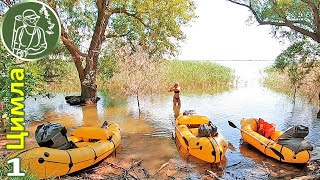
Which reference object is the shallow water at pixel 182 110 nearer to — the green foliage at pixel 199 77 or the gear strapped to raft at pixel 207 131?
the gear strapped to raft at pixel 207 131

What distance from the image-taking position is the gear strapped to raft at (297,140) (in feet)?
24.1

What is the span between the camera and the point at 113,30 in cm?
1745

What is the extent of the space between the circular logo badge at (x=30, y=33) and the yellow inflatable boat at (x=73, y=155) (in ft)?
6.05

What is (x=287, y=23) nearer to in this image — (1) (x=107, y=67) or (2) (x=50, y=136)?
(1) (x=107, y=67)

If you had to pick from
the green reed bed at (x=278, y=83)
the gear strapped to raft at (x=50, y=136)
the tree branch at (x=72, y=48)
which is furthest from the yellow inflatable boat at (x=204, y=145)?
the green reed bed at (x=278, y=83)

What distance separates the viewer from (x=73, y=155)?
264 inches

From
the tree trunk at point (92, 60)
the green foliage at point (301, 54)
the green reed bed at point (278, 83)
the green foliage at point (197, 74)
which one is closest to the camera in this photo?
A: the green foliage at point (301, 54)

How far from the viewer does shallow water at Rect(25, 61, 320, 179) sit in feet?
25.4

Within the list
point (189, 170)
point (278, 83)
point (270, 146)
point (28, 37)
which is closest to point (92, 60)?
point (189, 170)

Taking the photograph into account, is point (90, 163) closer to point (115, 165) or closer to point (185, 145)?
point (115, 165)

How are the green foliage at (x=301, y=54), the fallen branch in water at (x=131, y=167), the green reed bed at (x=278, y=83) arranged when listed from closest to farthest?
the fallen branch in water at (x=131, y=167), the green foliage at (x=301, y=54), the green reed bed at (x=278, y=83)

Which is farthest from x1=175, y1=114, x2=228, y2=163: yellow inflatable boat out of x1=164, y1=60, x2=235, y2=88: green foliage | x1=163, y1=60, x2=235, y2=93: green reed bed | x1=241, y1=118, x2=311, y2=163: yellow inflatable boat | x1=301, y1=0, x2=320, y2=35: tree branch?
x1=164, y1=60, x2=235, y2=88: green foliage

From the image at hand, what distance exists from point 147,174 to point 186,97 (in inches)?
452

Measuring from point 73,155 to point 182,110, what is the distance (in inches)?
325
